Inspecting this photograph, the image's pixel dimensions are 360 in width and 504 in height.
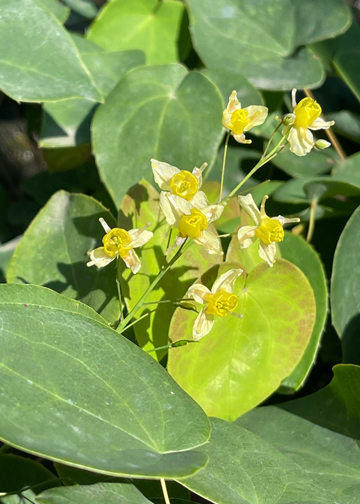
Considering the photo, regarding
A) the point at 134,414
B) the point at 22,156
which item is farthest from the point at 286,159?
the point at 22,156

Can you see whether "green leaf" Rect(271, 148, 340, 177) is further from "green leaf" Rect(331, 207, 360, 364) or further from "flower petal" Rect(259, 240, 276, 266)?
"flower petal" Rect(259, 240, 276, 266)

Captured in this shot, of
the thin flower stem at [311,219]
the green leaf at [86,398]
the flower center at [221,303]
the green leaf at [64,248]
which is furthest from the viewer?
the thin flower stem at [311,219]

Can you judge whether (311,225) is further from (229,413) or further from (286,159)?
(229,413)

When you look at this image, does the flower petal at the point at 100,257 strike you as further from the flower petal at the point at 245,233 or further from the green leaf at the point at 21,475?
the green leaf at the point at 21,475

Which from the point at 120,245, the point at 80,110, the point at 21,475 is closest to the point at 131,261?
the point at 120,245

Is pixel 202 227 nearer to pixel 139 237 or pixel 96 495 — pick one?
pixel 139 237

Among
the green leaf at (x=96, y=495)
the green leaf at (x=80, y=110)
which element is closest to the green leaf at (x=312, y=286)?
the green leaf at (x=96, y=495)
